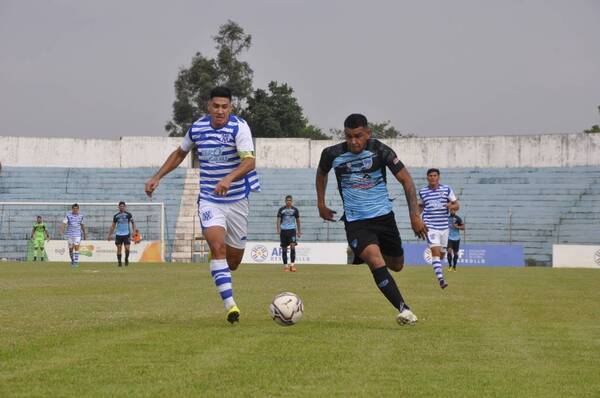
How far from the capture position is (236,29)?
270ft

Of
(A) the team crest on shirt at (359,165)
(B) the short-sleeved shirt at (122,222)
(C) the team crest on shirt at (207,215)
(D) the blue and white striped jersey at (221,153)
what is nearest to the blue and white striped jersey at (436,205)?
(A) the team crest on shirt at (359,165)

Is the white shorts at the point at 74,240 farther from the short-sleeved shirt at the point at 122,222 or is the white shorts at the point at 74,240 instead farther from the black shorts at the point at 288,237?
the black shorts at the point at 288,237

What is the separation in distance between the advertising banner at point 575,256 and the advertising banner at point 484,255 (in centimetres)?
184

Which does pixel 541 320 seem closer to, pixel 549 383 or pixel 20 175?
pixel 549 383

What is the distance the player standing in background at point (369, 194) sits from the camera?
11.1 meters

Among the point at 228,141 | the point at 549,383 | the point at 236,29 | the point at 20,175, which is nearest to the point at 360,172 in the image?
the point at 228,141

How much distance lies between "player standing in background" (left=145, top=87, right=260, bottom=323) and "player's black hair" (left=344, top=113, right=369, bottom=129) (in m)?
1.14

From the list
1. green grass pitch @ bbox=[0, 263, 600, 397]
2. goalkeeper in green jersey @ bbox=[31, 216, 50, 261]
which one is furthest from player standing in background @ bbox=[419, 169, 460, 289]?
goalkeeper in green jersey @ bbox=[31, 216, 50, 261]

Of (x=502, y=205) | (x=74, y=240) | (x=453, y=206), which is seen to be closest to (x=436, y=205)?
(x=453, y=206)

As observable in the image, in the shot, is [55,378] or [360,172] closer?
[55,378]

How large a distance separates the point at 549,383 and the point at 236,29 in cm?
7747

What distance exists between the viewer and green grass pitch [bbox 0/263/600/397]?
20.7 feet

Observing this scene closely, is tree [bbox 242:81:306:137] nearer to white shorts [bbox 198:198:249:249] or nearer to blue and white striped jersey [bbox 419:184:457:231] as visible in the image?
blue and white striped jersey [bbox 419:184:457:231]

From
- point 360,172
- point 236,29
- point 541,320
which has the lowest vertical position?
→ point 541,320
